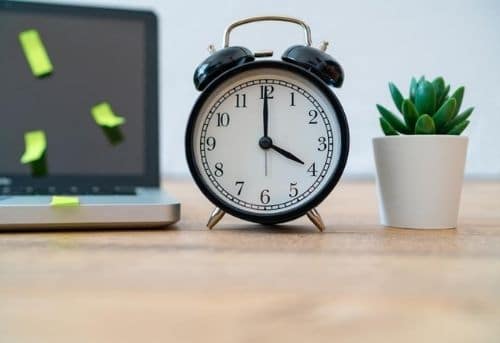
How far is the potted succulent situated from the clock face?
9cm

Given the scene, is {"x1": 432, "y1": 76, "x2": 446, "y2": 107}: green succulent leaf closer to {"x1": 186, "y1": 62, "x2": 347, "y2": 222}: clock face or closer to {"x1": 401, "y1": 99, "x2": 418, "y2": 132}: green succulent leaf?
{"x1": 401, "y1": 99, "x2": 418, "y2": 132}: green succulent leaf

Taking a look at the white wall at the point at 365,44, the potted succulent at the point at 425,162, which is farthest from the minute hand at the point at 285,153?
the white wall at the point at 365,44

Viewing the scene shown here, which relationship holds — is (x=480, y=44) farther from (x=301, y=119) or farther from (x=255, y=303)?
(x=255, y=303)

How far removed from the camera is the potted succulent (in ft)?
1.98

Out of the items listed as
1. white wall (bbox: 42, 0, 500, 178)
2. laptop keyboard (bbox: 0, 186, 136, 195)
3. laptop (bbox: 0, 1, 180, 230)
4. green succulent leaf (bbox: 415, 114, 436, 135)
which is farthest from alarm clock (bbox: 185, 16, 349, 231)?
white wall (bbox: 42, 0, 500, 178)

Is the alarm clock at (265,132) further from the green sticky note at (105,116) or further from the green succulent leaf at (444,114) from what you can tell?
Answer: the green sticky note at (105,116)

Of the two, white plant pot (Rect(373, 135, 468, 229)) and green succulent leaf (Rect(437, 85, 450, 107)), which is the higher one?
green succulent leaf (Rect(437, 85, 450, 107))

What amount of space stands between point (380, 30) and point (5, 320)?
5.25ft

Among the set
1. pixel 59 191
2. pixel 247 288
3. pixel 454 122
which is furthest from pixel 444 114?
pixel 59 191

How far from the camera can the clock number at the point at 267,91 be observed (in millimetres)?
596

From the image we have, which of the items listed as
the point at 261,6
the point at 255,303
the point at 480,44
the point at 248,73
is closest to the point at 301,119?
the point at 248,73

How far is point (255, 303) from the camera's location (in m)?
0.31

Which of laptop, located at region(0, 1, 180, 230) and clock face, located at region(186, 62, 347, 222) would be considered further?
laptop, located at region(0, 1, 180, 230)

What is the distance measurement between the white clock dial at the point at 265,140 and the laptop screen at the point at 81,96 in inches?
14.1
